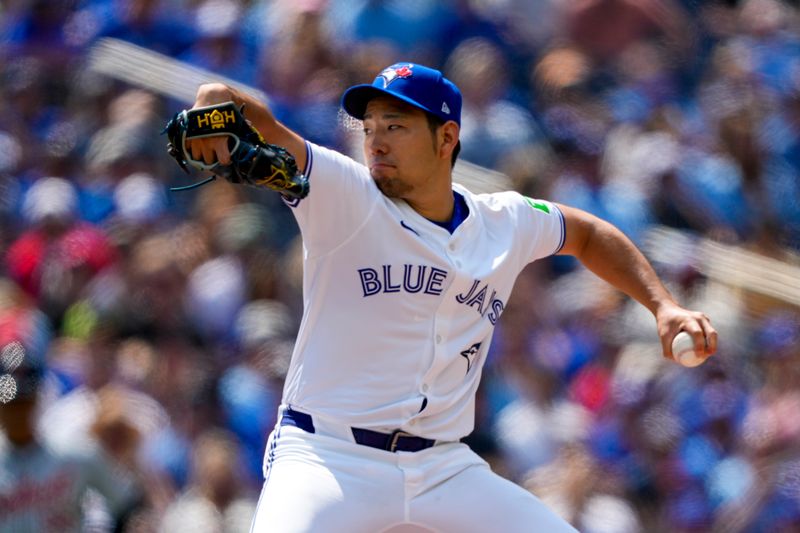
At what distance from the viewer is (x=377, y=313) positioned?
330 centimetres

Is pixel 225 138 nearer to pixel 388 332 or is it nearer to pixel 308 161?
pixel 308 161

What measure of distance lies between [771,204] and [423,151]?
3.04 m

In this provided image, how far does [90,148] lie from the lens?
22.7 feet

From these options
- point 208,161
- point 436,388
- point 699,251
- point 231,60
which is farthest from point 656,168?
point 208,161

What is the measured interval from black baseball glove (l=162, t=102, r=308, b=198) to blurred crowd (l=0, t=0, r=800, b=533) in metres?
2.49

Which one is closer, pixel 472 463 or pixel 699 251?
pixel 472 463

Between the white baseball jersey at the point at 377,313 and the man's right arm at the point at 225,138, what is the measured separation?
0.05m

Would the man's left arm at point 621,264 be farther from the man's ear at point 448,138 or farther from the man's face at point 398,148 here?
the man's face at point 398,148

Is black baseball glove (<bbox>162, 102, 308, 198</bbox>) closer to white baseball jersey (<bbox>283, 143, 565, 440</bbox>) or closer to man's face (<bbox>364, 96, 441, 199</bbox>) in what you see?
white baseball jersey (<bbox>283, 143, 565, 440</bbox>)

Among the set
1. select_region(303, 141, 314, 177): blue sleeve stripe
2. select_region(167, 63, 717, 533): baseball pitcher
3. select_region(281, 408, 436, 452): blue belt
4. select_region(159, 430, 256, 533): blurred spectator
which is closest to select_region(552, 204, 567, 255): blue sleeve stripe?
select_region(167, 63, 717, 533): baseball pitcher

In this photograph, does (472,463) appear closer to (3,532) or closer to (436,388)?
(436,388)

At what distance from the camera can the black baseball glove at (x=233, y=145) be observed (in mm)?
2855

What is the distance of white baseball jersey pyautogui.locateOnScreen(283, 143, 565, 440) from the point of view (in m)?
3.26

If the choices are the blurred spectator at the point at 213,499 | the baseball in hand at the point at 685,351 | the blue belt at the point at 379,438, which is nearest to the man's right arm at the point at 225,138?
the blue belt at the point at 379,438
